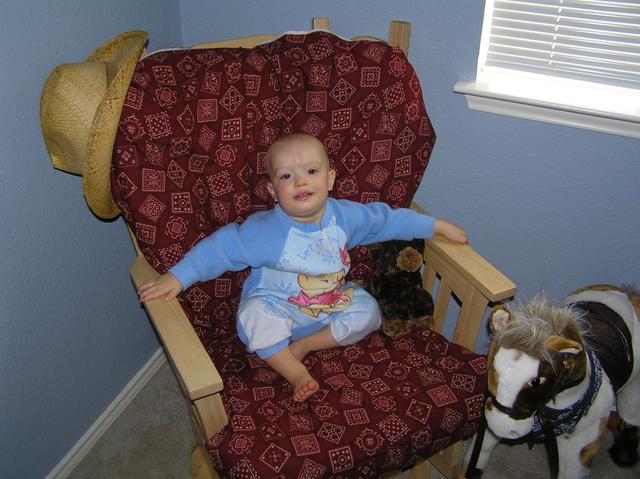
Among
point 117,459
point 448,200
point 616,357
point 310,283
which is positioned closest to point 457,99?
point 448,200

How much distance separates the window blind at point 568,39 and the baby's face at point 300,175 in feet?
1.85

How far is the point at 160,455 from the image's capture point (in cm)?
167

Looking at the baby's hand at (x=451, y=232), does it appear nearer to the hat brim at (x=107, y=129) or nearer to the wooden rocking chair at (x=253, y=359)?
the wooden rocking chair at (x=253, y=359)

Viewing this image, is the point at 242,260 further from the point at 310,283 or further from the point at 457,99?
the point at 457,99

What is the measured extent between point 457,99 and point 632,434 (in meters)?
1.08

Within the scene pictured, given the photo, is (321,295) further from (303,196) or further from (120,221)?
(120,221)

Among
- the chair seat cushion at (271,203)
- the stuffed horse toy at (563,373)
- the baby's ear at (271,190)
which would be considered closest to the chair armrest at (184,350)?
the chair seat cushion at (271,203)

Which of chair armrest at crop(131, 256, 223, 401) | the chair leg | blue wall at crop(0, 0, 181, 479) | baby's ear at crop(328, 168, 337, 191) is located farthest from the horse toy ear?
blue wall at crop(0, 0, 181, 479)

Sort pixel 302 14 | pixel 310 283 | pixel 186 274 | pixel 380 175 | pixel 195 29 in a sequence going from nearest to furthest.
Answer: pixel 186 274
pixel 310 283
pixel 380 175
pixel 302 14
pixel 195 29

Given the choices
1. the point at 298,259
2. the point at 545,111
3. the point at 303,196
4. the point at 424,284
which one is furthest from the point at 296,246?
the point at 545,111

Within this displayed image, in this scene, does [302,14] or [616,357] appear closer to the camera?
[616,357]

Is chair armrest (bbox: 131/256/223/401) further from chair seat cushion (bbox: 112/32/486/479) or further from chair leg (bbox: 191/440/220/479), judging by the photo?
chair leg (bbox: 191/440/220/479)

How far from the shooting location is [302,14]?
1.61 m

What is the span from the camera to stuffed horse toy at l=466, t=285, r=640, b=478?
1.12 meters
